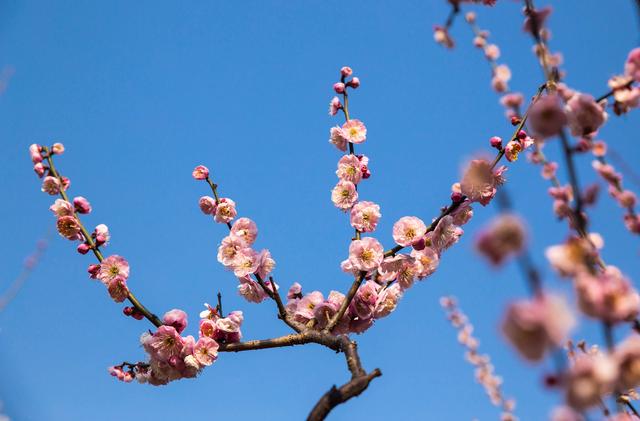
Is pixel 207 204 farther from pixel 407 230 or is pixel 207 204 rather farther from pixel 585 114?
pixel 585 114

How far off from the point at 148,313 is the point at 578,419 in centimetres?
260

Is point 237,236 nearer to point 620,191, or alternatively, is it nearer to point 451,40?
point 451,40

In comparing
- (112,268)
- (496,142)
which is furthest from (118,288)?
(496,142)

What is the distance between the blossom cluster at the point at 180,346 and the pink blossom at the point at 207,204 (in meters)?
0.81

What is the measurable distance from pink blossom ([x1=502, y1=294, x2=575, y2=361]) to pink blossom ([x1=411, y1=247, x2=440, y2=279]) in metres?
2.44

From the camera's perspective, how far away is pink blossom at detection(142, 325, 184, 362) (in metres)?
2.96

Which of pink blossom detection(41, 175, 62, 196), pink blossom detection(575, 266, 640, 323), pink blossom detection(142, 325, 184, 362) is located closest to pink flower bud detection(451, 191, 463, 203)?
pink blossom detection(142, 325, 184, 362)

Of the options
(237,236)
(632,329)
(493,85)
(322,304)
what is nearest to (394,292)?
(322,304)

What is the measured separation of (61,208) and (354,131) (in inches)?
80.8

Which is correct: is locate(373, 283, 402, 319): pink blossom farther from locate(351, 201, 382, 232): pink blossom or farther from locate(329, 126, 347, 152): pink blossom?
locate(329, 126, 347, 152): pink blossom

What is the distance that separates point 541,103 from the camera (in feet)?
4.02

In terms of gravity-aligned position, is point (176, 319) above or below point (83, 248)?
below

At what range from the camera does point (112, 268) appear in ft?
10.4

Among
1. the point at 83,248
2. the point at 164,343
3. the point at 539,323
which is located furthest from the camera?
the point at 83,248
